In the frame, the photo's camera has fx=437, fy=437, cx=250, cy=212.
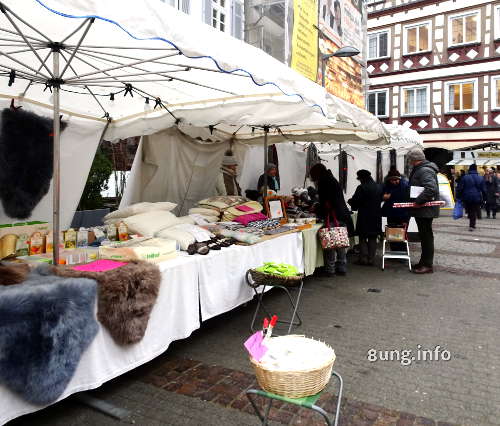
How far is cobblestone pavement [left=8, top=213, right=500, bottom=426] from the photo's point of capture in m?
2.74

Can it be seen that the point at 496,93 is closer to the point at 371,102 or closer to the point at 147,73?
the point at 371,102

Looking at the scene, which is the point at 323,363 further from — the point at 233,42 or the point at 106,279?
the point at 233,42

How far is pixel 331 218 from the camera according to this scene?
6258mm

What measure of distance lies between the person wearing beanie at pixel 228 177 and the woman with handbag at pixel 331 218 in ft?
5.30

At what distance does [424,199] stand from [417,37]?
18.6 meters

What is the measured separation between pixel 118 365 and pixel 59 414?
44cm

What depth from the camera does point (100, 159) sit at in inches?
301

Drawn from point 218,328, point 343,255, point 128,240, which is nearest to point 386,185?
point 343,255

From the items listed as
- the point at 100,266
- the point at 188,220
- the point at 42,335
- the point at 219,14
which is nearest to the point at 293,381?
the point at 42,335

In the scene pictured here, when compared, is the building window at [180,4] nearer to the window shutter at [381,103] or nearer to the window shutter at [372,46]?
the window shutter at [381,103]

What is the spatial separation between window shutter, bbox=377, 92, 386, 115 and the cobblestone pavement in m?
18.2

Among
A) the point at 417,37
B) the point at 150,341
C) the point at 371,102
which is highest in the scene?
the point at 417,37

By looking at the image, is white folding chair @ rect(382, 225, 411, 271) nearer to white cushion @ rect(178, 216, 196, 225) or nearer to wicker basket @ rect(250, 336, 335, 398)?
white cushion @ rect(178, 216, 196, 225)

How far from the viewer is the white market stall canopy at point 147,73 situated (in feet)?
8.26
